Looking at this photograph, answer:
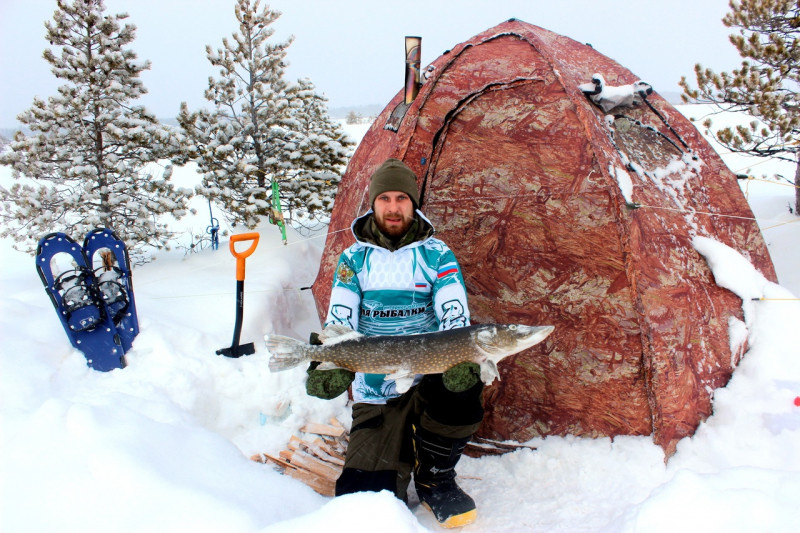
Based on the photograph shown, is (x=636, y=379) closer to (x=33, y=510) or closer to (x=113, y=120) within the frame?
(x=33, y=510)

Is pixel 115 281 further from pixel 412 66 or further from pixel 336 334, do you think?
pixel 412 66

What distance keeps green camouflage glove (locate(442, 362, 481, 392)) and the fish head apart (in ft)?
0.40

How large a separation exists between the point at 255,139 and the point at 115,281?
5.05 meters

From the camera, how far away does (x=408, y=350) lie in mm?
2395

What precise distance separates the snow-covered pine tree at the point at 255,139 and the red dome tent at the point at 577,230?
16.0 ft

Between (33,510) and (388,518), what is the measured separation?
1472 mm

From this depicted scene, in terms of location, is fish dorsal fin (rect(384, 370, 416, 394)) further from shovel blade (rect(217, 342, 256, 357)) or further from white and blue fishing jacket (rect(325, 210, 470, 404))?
shovel blade (rect(217, 342, 256, 357))

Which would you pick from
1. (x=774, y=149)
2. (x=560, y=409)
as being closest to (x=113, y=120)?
(x=560, y=409)

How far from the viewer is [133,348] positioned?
13.6 ft

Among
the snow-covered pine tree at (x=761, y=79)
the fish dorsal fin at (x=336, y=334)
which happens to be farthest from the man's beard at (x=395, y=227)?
the snow-covered pine tree at (x=761, y=79)

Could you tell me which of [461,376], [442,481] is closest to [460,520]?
[442,481]

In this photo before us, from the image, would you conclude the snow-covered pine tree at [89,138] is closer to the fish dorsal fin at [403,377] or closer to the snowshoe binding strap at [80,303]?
the snowshoe binding strap at [80,303]

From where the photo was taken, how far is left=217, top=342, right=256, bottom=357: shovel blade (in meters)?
4.46

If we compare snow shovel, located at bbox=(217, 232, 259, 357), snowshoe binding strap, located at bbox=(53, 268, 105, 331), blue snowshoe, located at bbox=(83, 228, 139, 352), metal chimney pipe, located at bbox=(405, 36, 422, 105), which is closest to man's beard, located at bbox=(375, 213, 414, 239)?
metal chimney pipe, located at bbox=(405, 36, 422, 105)
